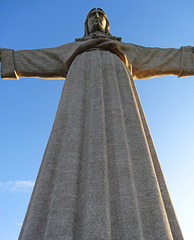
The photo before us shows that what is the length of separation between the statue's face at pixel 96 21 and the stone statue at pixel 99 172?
163 cm

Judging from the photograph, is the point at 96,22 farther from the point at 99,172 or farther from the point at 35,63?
the point at 99,172

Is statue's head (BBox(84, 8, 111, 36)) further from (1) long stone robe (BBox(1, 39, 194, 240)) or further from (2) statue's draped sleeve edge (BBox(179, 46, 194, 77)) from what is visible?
(1) long stone robe (BBox(1, 39, 194, 240))

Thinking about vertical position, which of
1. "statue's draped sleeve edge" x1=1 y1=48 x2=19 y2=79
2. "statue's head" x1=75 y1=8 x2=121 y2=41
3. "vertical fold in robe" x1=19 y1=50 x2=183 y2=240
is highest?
"statue's head" x1=75 y1=8 x2=121 y2=41

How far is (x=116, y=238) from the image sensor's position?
139 cm

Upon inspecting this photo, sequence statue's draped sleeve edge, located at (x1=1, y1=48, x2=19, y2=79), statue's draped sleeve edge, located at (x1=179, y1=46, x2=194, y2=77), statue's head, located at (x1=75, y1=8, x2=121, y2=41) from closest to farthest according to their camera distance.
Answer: statue's draped sleeve edge, located at (x1=1, y1=48, x2=19, y2=79) < statue's draped sleeve edge, located at (x1=179, y1=46, x2=194, y2=77) < statue's head, located at (x1=75, y1=8, x2=121, y2=41)

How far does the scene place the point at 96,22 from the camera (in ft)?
15.6

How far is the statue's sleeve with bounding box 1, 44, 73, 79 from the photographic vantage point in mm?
3813

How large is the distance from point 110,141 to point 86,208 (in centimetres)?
66

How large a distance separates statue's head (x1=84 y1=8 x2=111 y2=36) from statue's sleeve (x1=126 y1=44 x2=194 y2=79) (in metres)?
0.97

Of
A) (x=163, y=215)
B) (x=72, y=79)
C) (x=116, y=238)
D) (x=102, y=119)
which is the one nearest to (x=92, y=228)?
(x=116, y=238)

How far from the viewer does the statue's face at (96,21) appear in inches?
184

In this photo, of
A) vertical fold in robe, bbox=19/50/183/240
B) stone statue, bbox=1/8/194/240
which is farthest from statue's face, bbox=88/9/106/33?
vertical fold in robe, bbox=19/50/183/240

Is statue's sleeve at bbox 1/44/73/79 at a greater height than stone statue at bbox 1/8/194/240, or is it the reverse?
statue's sleeve at bbox 1/44/73/79

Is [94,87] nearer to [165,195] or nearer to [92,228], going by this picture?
[165,195]
